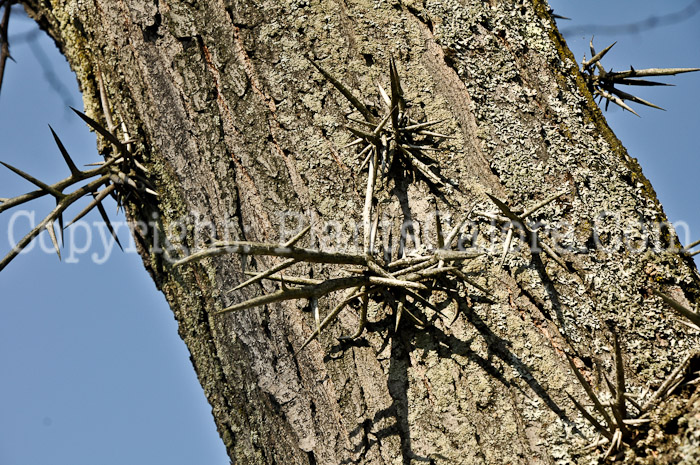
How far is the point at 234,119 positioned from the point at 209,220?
1.02 ft

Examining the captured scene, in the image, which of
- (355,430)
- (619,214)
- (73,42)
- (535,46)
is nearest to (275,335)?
(355,430)

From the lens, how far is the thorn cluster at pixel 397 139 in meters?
1.49

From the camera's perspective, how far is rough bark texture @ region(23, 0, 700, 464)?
54.6 inches

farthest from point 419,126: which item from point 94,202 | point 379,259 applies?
point 94,202

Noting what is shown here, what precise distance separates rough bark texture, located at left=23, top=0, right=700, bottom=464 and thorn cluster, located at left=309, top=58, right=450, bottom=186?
0.18 ft

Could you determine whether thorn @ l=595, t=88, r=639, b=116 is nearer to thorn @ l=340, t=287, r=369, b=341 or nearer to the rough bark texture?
the rough bark texture

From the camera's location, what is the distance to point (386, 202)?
5.02 ft

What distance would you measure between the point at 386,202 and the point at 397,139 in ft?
0.57

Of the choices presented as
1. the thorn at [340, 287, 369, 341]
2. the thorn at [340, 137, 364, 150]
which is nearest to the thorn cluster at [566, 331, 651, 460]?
the thorn at [340, 287, 369, 341]

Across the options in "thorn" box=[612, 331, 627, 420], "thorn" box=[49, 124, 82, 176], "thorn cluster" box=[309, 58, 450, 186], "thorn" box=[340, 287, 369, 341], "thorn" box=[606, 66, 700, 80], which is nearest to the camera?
"thorn" box=[612, 331, 627, 420]

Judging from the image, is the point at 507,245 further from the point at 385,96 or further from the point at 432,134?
the point at 385,96

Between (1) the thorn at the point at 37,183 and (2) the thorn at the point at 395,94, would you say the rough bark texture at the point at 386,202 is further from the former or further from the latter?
(1) the thorn at the point at 37,183

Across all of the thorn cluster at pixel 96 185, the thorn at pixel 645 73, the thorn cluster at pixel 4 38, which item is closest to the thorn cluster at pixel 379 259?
the thorn cluster at pixel 96 185

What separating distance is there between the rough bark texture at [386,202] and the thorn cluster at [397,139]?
0.18 feet
